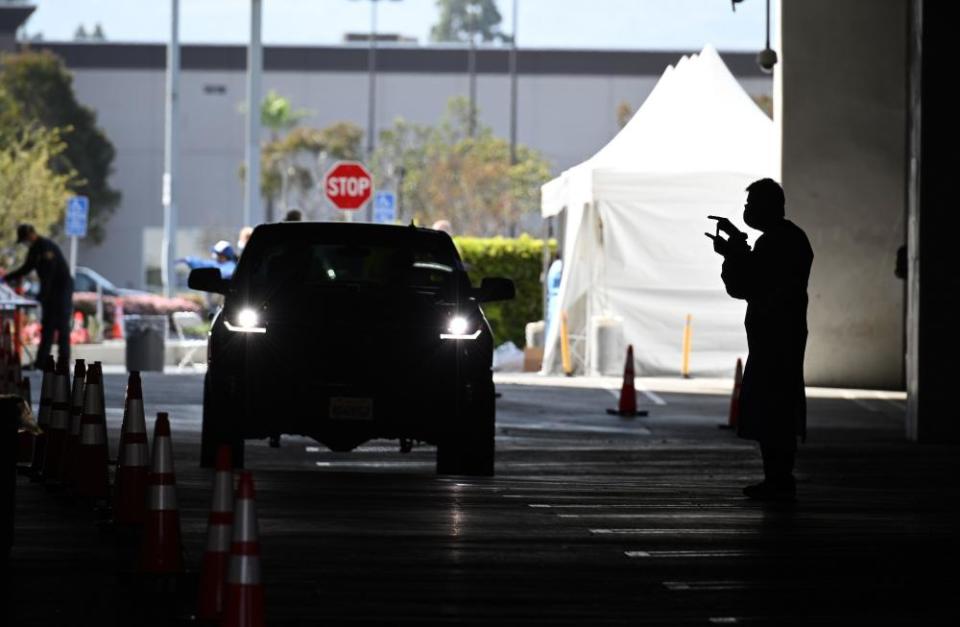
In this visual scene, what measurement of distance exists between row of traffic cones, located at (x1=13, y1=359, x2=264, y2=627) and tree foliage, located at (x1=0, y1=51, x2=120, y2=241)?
76.0 m

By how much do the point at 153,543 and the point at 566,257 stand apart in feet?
74.0

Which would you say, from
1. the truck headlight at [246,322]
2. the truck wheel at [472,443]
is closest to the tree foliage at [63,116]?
the truck wheel at [472,443]

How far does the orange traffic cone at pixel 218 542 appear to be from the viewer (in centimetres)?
763

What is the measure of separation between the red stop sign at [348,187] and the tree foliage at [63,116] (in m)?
57.5

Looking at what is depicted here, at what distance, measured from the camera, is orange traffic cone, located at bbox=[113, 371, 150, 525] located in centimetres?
1077

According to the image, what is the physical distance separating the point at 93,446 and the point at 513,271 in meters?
28.4

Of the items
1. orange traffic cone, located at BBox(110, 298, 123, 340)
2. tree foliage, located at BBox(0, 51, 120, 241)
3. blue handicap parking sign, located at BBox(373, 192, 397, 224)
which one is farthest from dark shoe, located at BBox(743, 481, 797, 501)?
tree foliage, located at BBox(0, 51, 120, 241)

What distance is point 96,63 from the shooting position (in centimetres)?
9950

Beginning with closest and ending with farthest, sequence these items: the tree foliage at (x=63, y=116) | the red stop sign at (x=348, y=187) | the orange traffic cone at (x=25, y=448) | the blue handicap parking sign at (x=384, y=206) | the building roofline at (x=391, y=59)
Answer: the orange traffic cone at (x=25, y=448) → the red stop sign at (x=348, y=187) → the blue handicap parking sign at (x=384, y=206) → the tree foliage at (x=63, y=116) → the building roofline at (x=391, y=59)

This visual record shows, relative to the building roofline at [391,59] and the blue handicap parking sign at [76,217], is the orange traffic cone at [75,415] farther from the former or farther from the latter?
the building roofline at [391,59]

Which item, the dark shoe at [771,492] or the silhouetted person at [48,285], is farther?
the silhouetted person at [48,285]

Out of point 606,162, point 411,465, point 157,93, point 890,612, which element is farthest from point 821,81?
point 157,93

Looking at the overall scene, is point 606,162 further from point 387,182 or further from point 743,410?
point 387,182

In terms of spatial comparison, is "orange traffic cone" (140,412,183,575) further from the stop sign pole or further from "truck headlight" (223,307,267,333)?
the stop sign pole
